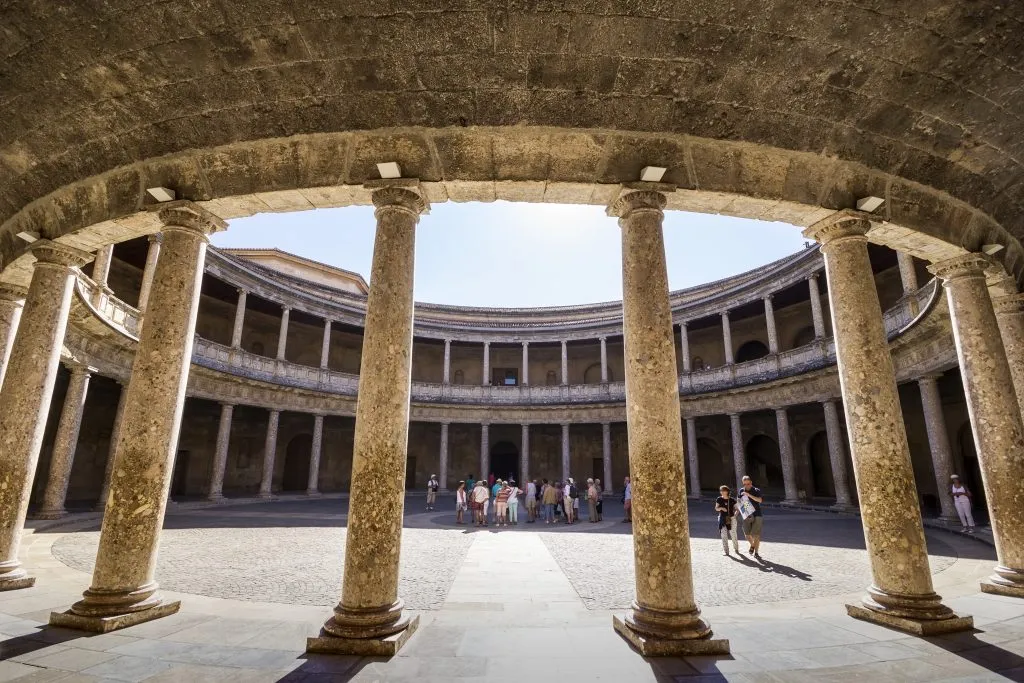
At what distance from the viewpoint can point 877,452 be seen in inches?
199

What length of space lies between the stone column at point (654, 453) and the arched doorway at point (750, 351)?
20.2 meters

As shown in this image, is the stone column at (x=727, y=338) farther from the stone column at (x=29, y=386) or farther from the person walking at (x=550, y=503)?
the stone column at (x=29, y=386)

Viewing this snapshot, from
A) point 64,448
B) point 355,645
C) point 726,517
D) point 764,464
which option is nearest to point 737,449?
point 764,464

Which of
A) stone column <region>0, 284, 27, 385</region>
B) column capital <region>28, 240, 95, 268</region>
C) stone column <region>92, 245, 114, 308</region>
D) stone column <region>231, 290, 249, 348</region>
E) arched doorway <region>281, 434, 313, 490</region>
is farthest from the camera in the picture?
arched doorway <region>281, 434, 313, 490</region>

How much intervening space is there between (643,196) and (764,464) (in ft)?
70.1

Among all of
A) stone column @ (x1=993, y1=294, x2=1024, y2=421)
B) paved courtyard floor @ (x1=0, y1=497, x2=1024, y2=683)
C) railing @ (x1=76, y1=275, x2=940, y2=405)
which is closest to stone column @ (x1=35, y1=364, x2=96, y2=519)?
railing @ (x1=76, y1=275, x2=940, y2=405)

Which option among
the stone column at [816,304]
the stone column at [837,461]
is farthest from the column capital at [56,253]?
the stone column at [816,304]

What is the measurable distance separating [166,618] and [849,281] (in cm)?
792

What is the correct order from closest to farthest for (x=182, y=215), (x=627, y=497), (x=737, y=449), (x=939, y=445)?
(x=182, y=215) → (x=939, y=445) → (x=627, y=497) → (x=737, y=449)

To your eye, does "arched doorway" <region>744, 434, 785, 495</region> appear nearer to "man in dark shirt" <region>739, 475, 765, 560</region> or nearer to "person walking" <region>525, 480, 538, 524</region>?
"person walking" <region>525, 480, 538, 524</region>

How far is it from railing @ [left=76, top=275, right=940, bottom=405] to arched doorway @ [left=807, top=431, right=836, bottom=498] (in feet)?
15.4

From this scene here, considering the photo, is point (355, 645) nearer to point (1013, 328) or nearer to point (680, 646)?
point (680, 646)

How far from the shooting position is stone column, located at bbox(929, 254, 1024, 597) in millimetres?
5805

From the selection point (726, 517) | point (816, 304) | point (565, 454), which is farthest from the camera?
point (565, 454)
